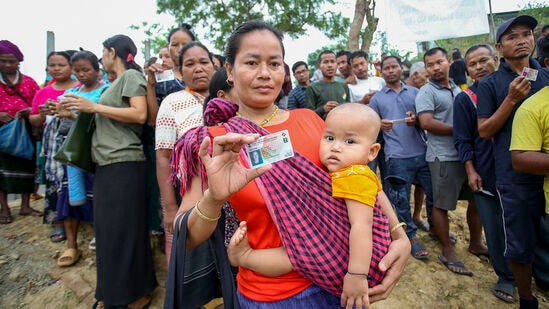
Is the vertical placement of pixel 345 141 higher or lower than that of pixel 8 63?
lower

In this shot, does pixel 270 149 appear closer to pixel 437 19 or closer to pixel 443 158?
pixel 443 158

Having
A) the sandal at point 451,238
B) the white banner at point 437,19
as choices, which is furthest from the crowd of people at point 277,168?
the white banner at point 437,19

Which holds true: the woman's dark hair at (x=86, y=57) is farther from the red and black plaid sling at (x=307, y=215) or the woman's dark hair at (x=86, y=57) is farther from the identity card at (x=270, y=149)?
the identity card at (x=270, y=149)

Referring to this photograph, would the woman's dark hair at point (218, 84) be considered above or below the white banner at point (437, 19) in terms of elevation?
below

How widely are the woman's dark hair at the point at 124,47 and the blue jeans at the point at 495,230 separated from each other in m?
3.59

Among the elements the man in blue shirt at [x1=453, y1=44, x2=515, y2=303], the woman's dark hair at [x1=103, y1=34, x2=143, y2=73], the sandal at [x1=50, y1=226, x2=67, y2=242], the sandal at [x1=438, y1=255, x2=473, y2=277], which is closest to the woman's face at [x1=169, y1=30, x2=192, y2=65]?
the woman's dark hair at [x1=103, y1=34, x2=143, y2=73]

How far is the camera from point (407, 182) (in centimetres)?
381

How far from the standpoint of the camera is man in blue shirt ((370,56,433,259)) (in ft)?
11.9

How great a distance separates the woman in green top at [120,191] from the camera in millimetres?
2625

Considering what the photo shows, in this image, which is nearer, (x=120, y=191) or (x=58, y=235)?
(x=120, y=191)

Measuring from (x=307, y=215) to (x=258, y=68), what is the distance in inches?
25.5

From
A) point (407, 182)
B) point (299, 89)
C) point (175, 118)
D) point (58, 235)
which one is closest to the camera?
point (175, 118)

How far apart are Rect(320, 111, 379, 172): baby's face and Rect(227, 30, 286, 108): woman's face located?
0.30 metres

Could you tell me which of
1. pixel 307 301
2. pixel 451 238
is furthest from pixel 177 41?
pixel 451 238
